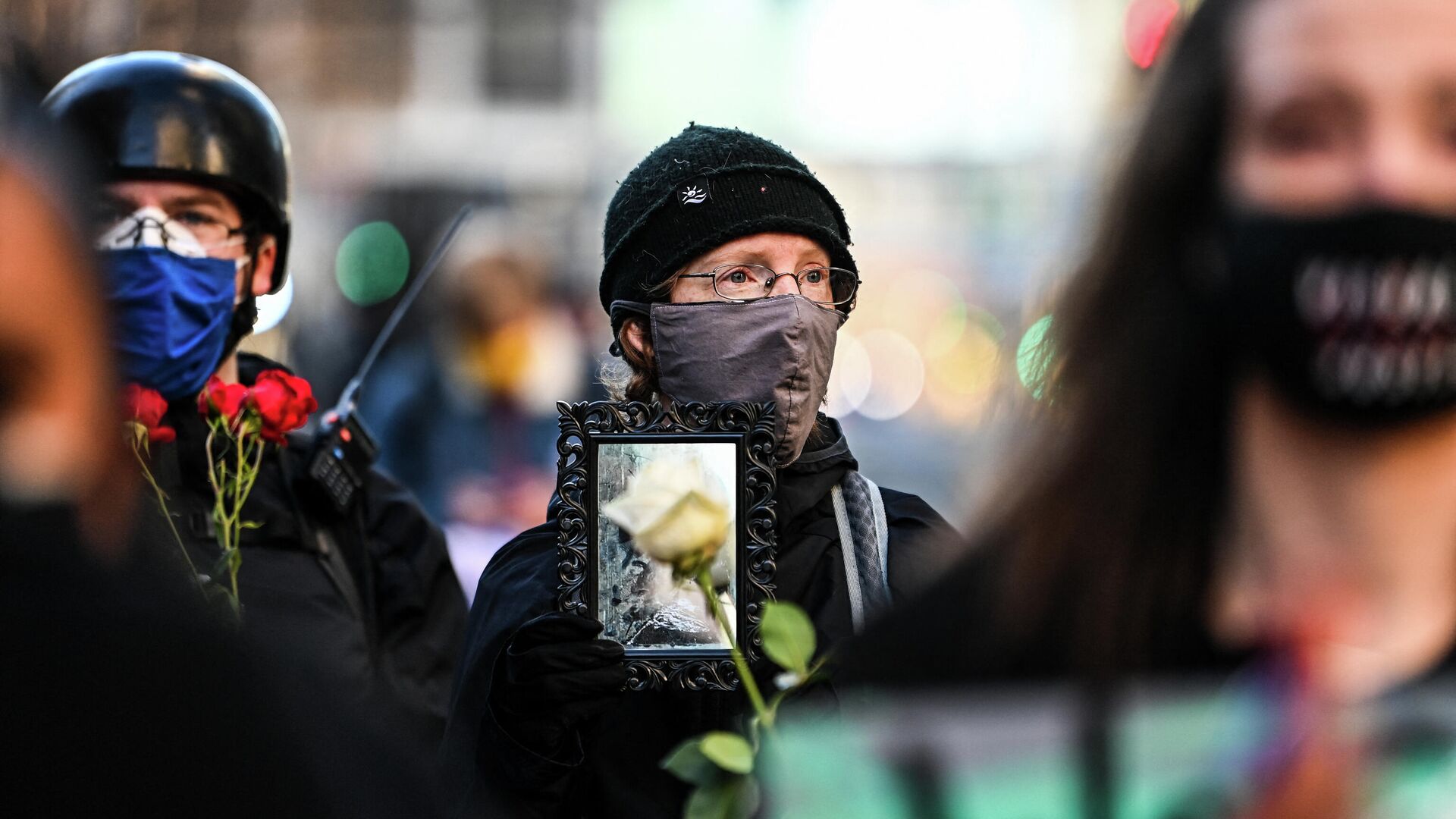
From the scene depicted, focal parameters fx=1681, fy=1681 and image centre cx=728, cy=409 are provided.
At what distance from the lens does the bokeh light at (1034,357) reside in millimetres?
1832

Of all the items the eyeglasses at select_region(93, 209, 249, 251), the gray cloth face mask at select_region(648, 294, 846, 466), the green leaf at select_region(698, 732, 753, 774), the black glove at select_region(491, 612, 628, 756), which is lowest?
the black glove at select_region(491, 612, 628, 756)

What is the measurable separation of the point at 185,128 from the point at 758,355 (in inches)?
64.2

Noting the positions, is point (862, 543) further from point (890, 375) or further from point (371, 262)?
point (890, 375)

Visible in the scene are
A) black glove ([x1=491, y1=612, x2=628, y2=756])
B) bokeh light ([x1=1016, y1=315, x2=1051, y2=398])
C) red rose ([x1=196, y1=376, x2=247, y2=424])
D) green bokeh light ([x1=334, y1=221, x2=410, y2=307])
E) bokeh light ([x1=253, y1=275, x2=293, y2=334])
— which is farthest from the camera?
green bokeh light ([x1=334, y1=221, x2=410, y2=307])

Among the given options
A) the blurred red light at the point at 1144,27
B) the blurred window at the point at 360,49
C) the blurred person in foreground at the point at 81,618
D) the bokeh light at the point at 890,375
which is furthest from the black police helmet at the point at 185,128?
the blurred window at the point at 360,49

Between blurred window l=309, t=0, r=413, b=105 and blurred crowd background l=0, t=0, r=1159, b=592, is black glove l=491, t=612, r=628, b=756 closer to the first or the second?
blurred crowd background l=0, t=0, r=1159, b=592

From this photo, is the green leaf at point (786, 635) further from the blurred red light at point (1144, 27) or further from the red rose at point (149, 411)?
the red rose at point (149, 411)

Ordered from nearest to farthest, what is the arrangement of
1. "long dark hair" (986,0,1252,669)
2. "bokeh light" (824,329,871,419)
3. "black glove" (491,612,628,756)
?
"long dark hair" (986,0,1252,669), "black glove" (491,612,628,756), "bokeh light" (824,329,871,419)

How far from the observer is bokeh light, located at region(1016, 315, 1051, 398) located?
1832 millimetres

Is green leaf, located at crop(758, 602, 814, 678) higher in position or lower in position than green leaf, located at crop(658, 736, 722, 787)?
higher

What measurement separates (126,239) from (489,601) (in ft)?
4.35

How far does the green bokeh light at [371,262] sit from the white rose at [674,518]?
17983 mm

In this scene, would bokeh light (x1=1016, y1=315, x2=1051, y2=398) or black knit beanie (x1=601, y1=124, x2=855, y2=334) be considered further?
black knit beanie (x1=601, y1=124, x2=855, y2=334)

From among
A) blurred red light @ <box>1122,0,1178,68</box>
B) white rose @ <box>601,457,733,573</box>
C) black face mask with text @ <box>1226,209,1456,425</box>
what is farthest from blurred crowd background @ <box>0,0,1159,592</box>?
black face mask with text @ <box>1226,209,1456,425</box>
